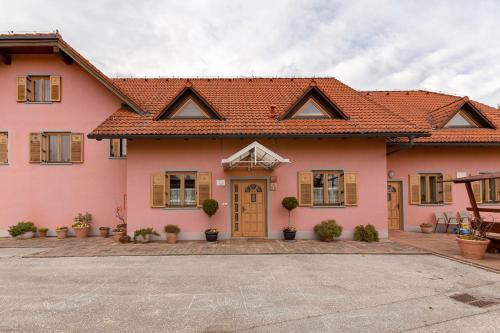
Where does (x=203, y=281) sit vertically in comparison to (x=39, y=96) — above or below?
below

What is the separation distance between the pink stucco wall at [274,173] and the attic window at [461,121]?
4.79 meters

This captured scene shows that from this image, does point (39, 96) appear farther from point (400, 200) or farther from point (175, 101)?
point (400, 200)

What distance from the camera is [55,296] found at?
5.70 m

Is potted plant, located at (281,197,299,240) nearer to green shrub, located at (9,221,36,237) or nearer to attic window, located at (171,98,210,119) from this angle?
attic window, located at (171,98,210,119)

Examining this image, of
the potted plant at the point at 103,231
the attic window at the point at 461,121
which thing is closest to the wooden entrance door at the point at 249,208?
the potted plant at the point at 103,231

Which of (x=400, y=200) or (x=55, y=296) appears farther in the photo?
(x=400, y=200)

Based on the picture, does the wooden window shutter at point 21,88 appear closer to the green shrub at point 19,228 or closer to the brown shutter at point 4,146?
the brown shutter at point 4,146

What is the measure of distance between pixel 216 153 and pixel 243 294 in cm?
664

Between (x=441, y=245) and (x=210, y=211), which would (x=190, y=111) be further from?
(x=441, y=245)

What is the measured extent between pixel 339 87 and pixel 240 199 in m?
8.17

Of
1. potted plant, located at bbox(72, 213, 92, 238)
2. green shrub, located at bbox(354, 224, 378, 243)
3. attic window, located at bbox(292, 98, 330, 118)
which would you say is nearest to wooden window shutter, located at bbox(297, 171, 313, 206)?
green shrub, located at bbox(354, 224, 378, 243)

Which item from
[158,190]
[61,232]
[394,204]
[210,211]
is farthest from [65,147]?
[394,204]

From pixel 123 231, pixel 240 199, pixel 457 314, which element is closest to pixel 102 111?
pixel 123 231

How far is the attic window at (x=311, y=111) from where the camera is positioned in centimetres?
1198
